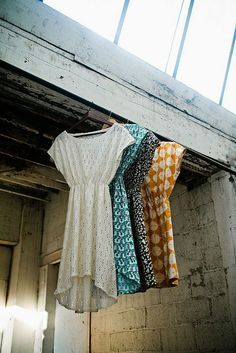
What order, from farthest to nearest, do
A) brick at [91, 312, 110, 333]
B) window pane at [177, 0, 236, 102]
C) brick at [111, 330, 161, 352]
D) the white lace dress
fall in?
brick at [91, 312, 110, 333] → window pane at [177, 0, 236, 102] → brick at [111, 330, 161, 352] → the white lace dress

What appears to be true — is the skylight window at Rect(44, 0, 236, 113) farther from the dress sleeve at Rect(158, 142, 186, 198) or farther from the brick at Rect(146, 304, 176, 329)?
the brick at Rect(146, 304, 176, 329)

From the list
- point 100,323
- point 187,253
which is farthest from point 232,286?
point 100,323

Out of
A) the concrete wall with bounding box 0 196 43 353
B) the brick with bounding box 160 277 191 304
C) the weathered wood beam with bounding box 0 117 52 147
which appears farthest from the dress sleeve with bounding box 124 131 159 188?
the concrete wall with bounding box 0 196 43 353

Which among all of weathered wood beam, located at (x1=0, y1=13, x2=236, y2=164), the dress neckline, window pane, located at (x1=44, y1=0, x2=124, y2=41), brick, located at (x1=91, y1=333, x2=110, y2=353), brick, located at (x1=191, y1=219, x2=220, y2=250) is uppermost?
window pane, located at (x1=44, y1=0, x2=124, y2=41)

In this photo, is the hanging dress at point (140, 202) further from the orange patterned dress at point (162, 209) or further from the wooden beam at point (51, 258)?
the wooden beam at point (51, 258)

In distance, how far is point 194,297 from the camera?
109 inches

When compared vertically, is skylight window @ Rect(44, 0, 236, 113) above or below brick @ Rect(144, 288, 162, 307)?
above

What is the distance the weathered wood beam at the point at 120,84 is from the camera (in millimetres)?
2062

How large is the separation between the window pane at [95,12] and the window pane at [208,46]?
0.83m

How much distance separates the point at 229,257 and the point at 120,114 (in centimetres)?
145

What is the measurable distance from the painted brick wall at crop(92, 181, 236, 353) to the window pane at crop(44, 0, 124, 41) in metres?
1.65

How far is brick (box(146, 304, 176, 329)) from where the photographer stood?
9.38 feet

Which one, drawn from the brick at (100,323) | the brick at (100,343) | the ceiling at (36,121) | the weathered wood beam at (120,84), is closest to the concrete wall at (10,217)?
the ceiling at (36,121)

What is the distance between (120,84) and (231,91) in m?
1.66
